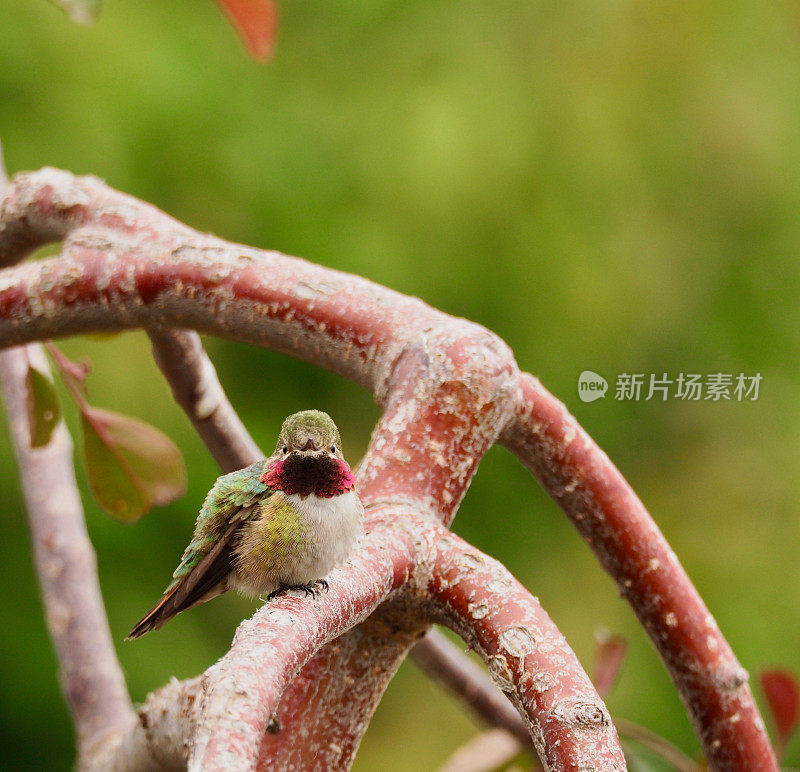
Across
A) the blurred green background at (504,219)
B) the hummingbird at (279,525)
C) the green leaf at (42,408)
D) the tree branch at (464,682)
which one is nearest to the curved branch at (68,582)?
the green leaf at (42,408)

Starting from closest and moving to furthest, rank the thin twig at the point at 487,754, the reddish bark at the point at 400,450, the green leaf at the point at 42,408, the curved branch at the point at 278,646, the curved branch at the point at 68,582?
the curved branch at the point at 278,646
the reddish bark at the point at 400,450
the green leaf at the point at 42,408
the curved branch at the point at 68,582
the thin twig at the point at 487,754

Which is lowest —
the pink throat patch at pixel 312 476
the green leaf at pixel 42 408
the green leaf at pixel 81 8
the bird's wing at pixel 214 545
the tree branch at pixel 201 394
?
the bird's wing at pixel 214 545

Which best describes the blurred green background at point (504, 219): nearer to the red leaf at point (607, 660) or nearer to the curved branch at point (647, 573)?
the red leaf at point (607, 660)

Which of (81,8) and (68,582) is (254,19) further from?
(68,582)

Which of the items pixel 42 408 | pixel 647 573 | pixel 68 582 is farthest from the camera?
pixel 68 582

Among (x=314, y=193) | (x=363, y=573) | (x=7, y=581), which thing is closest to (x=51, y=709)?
(x=7, y=581)

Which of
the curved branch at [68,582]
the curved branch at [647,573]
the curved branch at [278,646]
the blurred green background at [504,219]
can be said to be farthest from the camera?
the blurred green background at [504,219]

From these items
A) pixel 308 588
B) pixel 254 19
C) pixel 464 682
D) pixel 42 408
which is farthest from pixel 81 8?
pixel 464 682

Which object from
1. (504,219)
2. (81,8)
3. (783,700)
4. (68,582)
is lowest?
(68,582)
